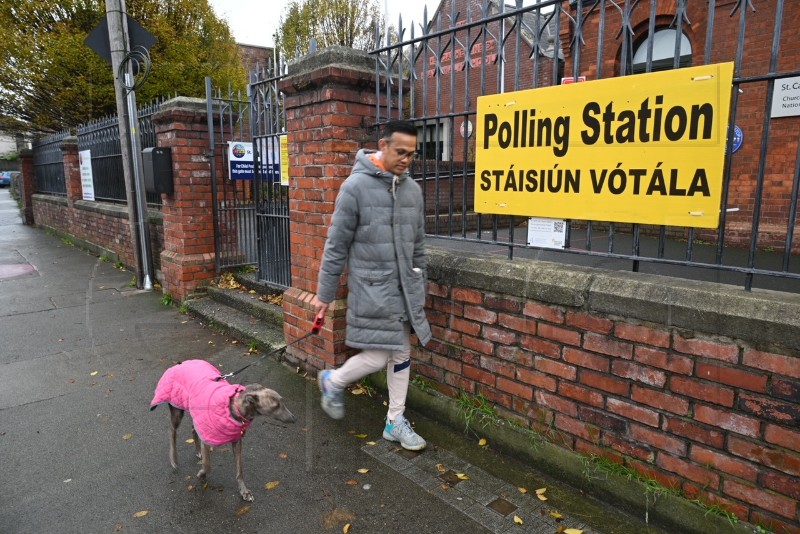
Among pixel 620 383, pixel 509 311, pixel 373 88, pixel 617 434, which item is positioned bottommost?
pixel 617 434

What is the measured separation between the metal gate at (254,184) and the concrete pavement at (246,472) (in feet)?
4.80

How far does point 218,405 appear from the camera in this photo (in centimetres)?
256

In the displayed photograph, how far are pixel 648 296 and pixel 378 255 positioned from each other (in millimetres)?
1399

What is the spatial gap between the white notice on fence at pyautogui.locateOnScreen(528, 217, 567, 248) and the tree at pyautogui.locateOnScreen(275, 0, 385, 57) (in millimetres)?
17499

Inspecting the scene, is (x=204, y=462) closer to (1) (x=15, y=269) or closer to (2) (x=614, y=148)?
(2) (x=614, y=148)

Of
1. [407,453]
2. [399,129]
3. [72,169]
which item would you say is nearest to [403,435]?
[407,453]

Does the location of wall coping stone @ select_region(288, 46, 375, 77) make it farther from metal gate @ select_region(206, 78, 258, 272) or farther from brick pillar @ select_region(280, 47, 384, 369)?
metal gate @ select_region(206, 78, 258, 272)

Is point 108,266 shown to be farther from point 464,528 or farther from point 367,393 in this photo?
point 464,528

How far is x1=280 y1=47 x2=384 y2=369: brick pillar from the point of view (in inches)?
146

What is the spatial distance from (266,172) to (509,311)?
3.61 m

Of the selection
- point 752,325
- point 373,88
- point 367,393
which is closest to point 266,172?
point 373,88

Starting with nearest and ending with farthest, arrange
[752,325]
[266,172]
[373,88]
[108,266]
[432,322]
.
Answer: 1. [752,325]
2. [432,322]
3. [373,88]
4. [266,172]
5. [108,266]

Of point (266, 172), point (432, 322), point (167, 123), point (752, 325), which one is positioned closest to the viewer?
point (752, 325)

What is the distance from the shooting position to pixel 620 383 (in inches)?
100.0
